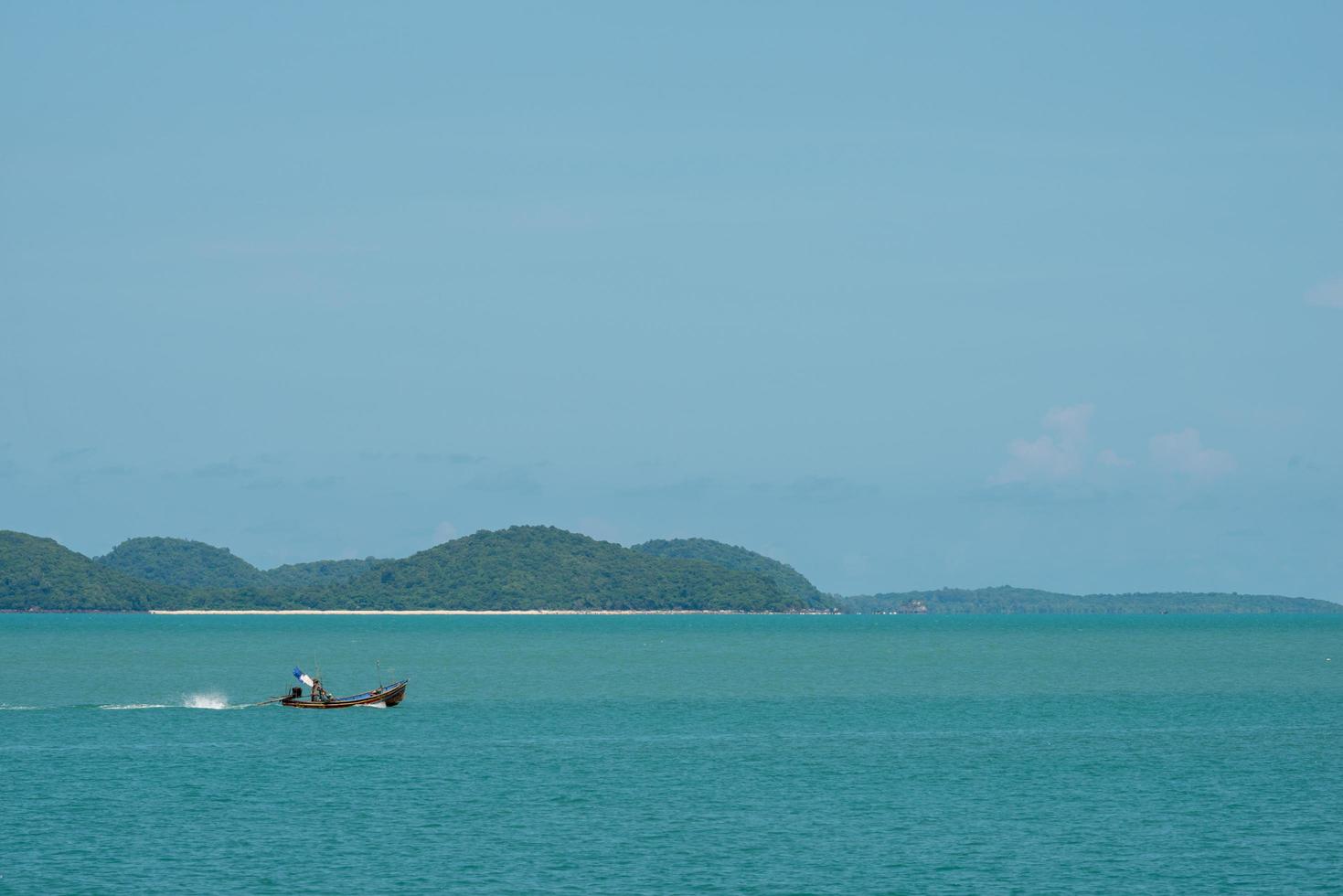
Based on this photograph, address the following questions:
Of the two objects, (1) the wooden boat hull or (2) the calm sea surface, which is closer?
(2) the calm sea surface

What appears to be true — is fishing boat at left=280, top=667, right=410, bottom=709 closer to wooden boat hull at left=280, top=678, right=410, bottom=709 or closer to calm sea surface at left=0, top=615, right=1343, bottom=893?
wooden boat hull at left=280, top=678, right=410, bottom=709

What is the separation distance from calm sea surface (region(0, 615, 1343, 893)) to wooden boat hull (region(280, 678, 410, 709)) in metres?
0.80

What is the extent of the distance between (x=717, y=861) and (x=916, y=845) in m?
7.70

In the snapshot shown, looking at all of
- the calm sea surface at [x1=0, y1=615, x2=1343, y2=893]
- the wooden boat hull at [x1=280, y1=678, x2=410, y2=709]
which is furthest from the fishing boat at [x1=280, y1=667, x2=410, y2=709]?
the calm sea surface at [x1=0, y1=615, x2=1343, y2=893]

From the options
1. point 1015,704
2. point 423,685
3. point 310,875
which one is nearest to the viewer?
point 310,875

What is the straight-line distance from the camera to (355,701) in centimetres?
10694

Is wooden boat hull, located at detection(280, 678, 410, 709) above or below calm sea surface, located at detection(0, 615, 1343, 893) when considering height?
above

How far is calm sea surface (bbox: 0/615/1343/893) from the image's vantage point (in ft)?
174

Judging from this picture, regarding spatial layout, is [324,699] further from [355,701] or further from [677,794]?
[677,794]

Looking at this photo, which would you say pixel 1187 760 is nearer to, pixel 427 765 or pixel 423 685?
pixel 427 765

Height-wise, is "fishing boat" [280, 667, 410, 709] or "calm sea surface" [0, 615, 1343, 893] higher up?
"fishing boat" [280, 667, 410, 709]

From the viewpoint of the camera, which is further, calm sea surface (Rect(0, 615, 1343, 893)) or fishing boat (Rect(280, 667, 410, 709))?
fishing boat (Rect(280, 667, 410, 709))

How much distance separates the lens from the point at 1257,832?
2340 inches

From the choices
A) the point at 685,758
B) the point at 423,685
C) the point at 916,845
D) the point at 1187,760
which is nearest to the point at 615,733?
the point at 685,758
